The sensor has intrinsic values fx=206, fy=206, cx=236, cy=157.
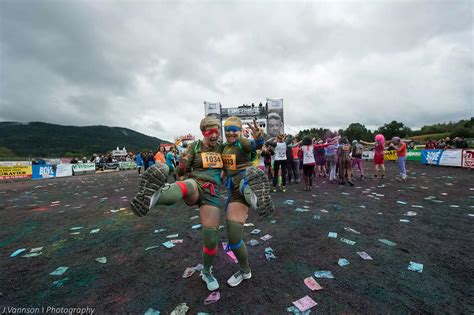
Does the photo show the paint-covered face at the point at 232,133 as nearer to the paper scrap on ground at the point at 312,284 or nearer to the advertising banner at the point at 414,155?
the paper scrap on ground at the point at 312,284

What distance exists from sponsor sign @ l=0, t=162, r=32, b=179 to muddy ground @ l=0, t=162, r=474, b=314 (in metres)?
17.5

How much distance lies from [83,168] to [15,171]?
5248mm

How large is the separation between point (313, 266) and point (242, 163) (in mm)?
1913

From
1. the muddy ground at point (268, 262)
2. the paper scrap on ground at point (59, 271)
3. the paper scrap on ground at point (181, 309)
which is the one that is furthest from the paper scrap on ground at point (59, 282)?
the paper scrap on ground at point (181, 309)

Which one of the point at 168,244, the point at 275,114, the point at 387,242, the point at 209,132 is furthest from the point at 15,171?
the point at 275,114

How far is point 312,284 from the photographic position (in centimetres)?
266

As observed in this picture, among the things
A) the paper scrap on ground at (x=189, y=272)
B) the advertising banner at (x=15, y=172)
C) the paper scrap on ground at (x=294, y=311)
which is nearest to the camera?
the paper scrap on ground at (x=294, y=311)

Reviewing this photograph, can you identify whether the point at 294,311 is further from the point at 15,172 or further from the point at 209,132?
the point at 15,172

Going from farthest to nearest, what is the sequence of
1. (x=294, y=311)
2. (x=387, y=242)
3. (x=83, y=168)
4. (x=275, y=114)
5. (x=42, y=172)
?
(x=275, y=114)
(x=83, y=168)
(x=42, y=172)
(x=387, y=242)
(x=294, y=311)

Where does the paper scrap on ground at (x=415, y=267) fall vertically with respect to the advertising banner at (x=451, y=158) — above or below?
below

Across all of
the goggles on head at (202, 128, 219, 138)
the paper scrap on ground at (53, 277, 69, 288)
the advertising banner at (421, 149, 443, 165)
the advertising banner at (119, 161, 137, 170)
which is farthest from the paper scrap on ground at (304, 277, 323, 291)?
the advertising banner at (119, 161, 137, 170)

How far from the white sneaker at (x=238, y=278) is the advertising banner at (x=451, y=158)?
18.6 meters

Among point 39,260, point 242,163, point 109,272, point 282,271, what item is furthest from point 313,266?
point 39,260

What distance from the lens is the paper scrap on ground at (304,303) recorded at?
227 centimetres
